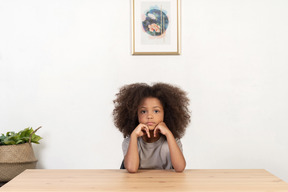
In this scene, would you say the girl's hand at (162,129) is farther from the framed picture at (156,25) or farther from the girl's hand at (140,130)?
the framed picture at (156,25)

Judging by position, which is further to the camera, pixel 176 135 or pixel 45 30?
pixel 45 30

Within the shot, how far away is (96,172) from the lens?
5.41 ft

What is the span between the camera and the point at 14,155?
2.78m

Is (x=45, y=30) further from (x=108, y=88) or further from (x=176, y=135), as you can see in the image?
(x=176, y=135)

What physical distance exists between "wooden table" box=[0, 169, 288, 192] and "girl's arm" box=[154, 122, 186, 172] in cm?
5

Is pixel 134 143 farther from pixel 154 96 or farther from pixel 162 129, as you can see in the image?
pixel 154 96

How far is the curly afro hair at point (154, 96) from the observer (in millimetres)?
1897

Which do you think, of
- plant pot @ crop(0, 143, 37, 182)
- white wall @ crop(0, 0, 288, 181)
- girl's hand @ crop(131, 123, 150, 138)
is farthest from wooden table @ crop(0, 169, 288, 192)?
white wall @ crop(0, 0, 288, 181)

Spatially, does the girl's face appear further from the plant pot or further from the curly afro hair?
the plant pot

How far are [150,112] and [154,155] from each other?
24 cm

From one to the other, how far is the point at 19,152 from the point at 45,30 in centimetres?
100

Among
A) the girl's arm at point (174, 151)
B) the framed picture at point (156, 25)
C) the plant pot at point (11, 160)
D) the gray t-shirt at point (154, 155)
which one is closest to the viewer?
the girl's arm at point (174, 151)

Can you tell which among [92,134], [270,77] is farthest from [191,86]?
[92,134]

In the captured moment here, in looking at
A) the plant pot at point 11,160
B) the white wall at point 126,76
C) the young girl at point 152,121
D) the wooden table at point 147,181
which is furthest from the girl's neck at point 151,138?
the plant pot at point 11,160
